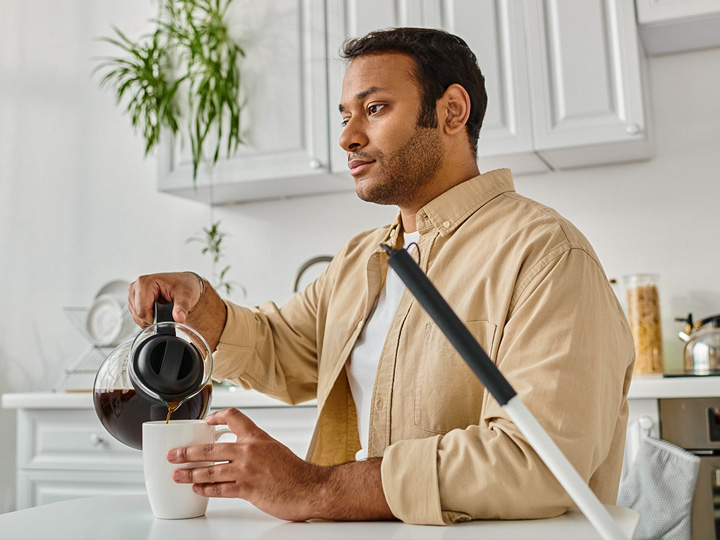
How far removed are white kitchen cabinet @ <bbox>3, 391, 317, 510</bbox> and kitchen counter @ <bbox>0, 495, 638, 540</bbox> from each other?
120 cm

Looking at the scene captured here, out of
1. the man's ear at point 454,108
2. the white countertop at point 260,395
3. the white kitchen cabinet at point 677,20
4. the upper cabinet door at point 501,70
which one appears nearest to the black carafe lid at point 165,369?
the man's ear at point 454,108

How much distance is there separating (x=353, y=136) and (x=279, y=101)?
101cm

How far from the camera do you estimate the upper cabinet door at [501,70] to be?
1.93 m

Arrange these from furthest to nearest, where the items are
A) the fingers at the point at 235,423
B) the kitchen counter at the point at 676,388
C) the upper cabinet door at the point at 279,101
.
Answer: the upper cabinet door at the point at 279,101 < the kitchen counter at the point at 676,388 < the fingers at the point at 235,423

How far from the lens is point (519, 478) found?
73cm

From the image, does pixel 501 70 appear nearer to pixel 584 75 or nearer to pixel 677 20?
pixel 584 75

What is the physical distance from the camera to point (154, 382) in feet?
2.61

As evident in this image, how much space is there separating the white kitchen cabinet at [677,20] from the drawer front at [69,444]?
1.78m

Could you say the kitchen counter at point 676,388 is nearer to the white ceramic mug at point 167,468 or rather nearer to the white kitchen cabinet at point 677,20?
the white kitchen cabinet at point 677,20

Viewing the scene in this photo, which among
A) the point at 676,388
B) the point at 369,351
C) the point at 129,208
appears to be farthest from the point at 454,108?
the point at 129,208

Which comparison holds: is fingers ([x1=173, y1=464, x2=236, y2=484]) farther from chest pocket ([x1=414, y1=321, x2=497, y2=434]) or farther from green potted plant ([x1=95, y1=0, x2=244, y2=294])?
green potted plant ([x1=95, y1=0, x2=244, y2=294])

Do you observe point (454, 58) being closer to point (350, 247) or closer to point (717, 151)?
point (350, 247)

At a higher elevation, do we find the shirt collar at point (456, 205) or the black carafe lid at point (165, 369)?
the shirt collar at point (456, 205)

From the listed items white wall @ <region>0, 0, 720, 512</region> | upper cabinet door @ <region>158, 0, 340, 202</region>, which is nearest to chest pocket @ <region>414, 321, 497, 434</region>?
upper cabinet door @ <region>158, 0, 340, 202</region>
